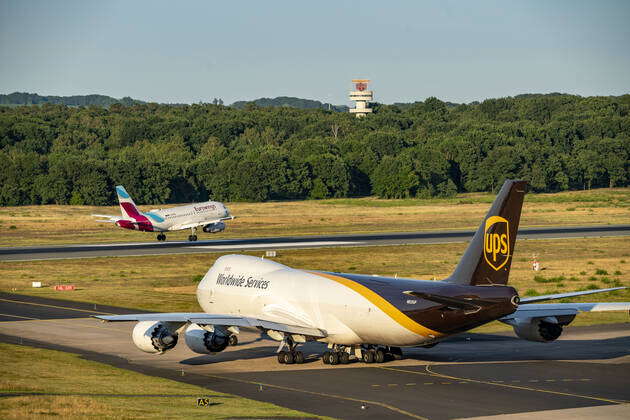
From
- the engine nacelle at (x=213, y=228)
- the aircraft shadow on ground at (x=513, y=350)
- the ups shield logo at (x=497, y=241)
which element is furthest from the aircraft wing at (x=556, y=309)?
the engine nacelle at (x=213, y=228)

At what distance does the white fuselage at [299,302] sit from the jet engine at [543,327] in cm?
724

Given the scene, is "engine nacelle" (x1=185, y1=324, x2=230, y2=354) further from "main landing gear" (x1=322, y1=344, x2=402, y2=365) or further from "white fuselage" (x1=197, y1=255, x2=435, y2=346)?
"main landing gear" (x1=322, y1=344, x2=402, y2=365)

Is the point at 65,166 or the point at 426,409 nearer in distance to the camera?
the point at 426,409

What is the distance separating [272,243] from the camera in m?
115

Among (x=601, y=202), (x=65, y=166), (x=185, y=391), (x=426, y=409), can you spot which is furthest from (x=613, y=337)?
(x=65, y=166)

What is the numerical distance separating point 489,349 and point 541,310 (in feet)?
17.0

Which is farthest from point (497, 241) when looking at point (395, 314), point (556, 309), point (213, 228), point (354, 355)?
point (213, 228)

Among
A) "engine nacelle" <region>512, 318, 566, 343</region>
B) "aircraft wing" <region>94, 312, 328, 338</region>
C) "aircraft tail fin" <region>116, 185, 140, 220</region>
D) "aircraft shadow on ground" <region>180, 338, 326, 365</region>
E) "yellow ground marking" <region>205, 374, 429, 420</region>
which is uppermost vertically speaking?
"aircraft tail fin" <region>116, 185, 140, 220</region>

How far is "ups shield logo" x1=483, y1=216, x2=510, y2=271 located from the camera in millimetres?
45125

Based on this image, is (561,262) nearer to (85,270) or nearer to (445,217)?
(85,270)

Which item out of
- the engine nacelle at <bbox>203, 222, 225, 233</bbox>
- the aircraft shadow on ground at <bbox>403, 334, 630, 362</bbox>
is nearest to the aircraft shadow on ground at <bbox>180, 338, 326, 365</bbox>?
the aircraft shadow on ground at <bbox>403, 334, 630, 362</bbox>

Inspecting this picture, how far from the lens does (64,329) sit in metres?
61.8

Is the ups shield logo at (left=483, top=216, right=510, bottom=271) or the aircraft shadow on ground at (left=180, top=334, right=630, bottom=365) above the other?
the ups shield logo at (left=483, top=216, right=510, bottom=271)

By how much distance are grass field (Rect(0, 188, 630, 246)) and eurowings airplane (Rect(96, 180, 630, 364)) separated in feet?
256
